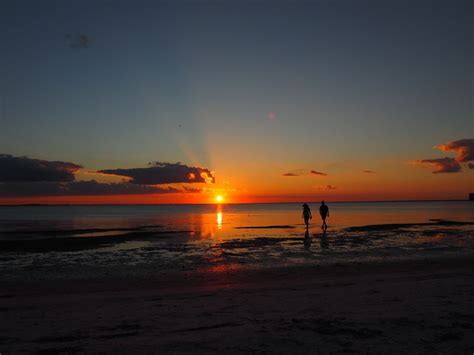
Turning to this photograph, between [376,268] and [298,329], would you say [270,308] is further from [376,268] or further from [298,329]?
[376,268]

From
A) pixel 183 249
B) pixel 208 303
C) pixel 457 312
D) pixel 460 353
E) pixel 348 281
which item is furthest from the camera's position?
pixel 183 249

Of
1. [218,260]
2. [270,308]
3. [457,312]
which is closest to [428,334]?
[457,312]

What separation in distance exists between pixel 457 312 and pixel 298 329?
3.92 metres

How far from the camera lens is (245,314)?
344 inches

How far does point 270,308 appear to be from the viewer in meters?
9.25

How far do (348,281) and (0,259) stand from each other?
1891 centimetres

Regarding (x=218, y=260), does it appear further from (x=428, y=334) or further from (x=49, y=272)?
(x=428, y=334)

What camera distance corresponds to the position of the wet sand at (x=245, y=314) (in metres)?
6.78

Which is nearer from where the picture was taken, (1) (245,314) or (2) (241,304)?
(1) (245,314)

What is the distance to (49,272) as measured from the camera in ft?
54.7

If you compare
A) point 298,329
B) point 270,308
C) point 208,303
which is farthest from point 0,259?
point 298,329

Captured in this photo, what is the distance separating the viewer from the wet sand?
6.78 metres

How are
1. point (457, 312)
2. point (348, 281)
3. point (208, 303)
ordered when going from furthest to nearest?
point (348, 281)
point (208, 303)
point (457, 312)

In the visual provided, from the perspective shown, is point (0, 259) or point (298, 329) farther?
point (0, 259)
